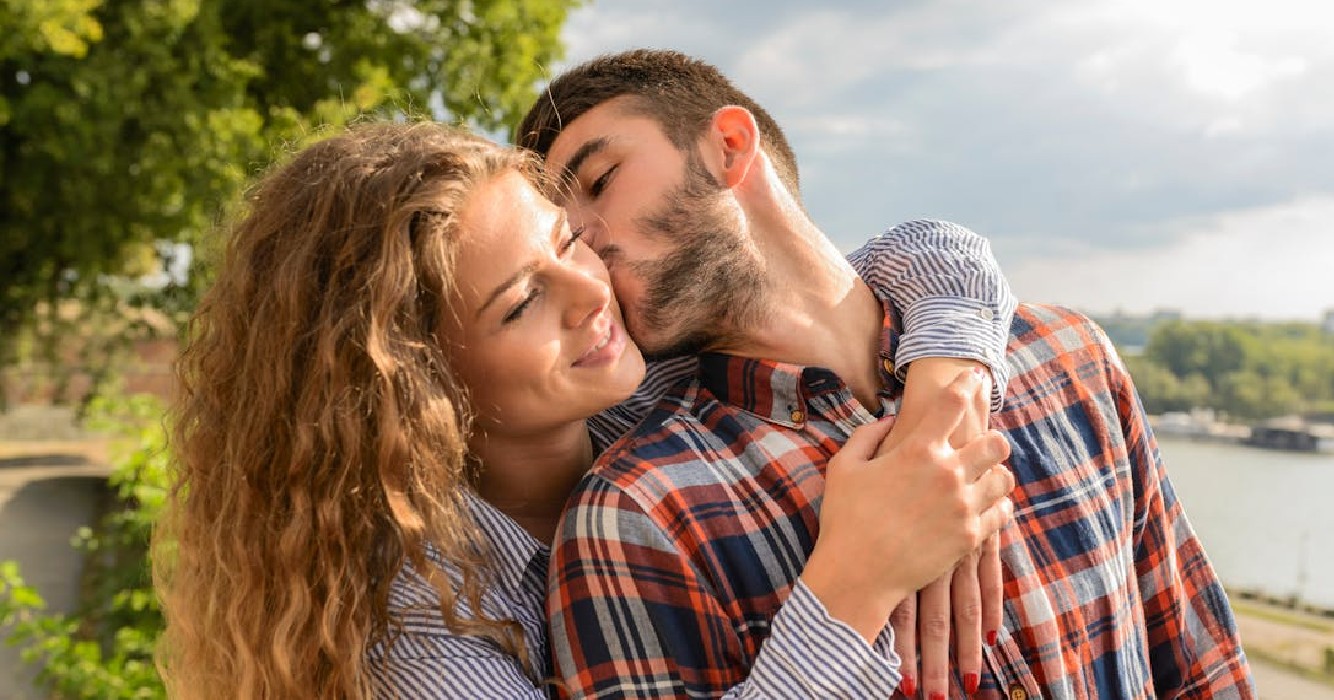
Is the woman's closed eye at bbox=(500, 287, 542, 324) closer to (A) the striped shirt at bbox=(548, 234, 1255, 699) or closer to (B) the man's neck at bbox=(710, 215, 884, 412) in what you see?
(A) the striped shirt at bbox=(548, 234, 1255, 699)

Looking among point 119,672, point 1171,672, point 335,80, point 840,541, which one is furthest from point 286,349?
point 335,80

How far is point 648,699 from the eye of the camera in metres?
1.64

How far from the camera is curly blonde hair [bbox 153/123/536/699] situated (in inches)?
72.0

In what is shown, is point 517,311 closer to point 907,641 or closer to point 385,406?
point 385,406

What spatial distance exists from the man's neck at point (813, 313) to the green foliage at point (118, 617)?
1.47 meters

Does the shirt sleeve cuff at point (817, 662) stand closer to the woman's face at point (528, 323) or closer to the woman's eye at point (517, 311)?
the woman's face at point (528, 323)

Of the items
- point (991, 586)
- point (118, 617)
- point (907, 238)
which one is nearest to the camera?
point (991, 586)

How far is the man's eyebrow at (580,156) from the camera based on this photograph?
7.16 feet

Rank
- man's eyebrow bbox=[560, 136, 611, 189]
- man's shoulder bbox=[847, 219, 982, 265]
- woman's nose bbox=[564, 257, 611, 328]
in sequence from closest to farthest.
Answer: woman's nose bbox=[564, 257, 611, 328] < man's eyebrow bbox=[560, 136, 611, 189] < man's shoulder bbox=[847, 219, 982, 265]

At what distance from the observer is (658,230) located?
2.09 m

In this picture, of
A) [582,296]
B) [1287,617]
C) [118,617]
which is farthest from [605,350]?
[118,617]

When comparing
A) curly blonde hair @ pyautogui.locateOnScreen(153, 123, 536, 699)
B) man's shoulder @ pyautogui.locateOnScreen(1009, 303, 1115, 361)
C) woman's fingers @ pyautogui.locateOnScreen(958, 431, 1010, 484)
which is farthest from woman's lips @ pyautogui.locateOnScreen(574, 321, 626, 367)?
man's shoulder @ pyautogui.locateOnScreen(1009, 303, 1115, 361)

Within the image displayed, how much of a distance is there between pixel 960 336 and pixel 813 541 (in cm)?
46

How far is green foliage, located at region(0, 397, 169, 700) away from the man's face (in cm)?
126
